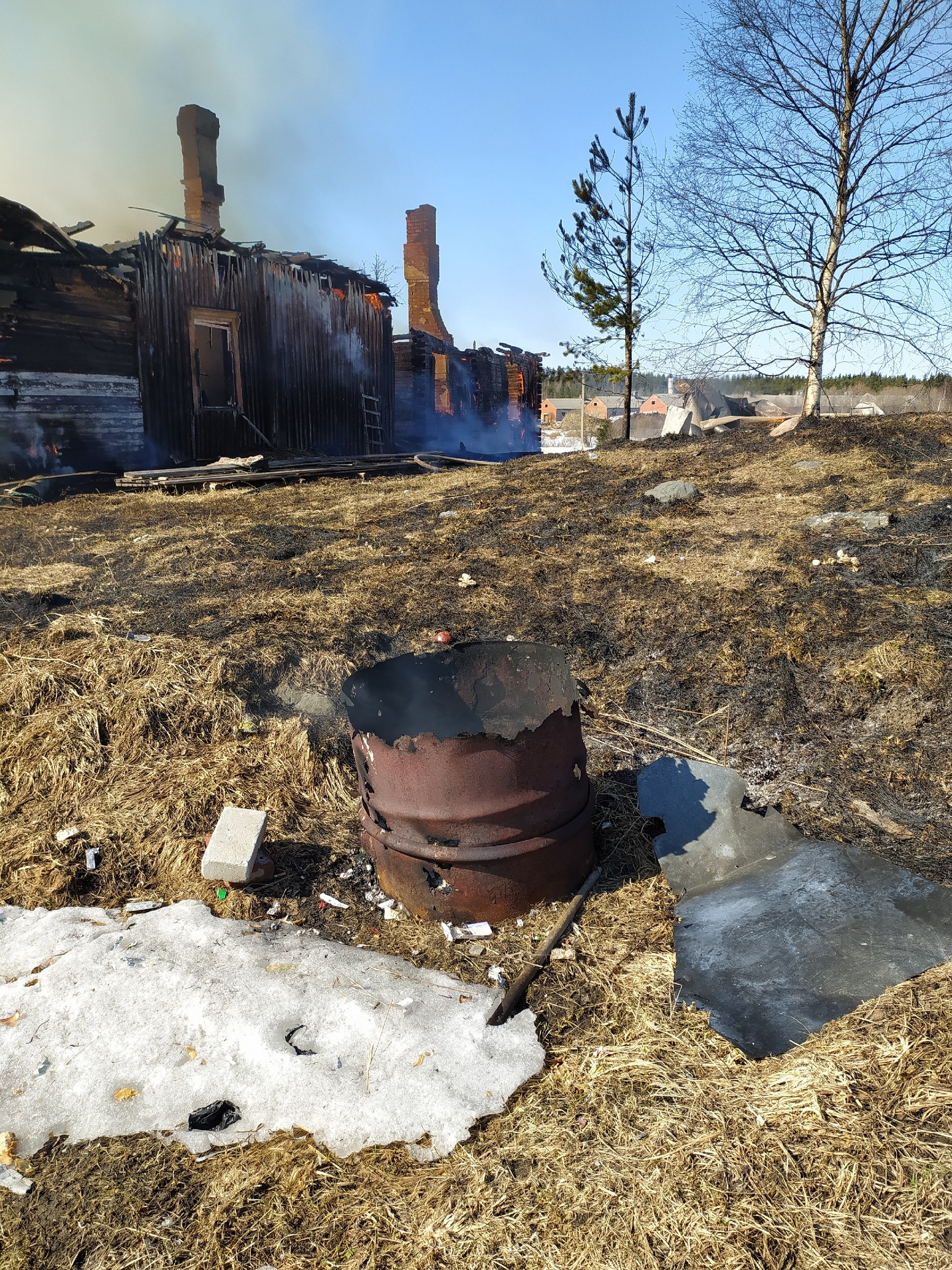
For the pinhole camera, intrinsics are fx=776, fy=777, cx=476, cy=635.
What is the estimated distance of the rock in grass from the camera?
884cm

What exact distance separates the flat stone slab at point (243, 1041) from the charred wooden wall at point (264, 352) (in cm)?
1301

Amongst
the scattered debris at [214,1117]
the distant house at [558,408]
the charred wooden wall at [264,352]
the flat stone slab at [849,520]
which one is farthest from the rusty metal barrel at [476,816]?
the distant house at [558,408]

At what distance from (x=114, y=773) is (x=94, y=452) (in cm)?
1113

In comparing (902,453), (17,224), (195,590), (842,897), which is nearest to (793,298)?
(902,453)

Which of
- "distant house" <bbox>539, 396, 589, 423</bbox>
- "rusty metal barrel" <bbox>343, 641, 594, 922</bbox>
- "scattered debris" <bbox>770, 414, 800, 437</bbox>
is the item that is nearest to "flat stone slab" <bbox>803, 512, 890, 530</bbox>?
"scattered debris" <bbox>770, 414, 800, 437</bbox>

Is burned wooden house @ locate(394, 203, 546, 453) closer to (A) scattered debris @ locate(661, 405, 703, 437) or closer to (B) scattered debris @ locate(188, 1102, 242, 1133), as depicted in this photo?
(A) scattered debris @ locate(661, 405, 703, 437)

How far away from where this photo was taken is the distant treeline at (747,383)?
1869cm

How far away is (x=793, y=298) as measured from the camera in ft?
37.4

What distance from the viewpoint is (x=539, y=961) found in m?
2.82

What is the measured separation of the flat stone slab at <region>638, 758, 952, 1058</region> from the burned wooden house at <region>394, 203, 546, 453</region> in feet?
61.3

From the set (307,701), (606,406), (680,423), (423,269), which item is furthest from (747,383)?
(307,701)

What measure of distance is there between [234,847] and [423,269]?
85.1ft

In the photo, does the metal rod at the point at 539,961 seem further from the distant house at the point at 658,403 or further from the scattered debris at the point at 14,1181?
the distant house at the point at 658,403

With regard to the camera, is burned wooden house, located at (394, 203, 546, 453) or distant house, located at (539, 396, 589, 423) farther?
distant house, located at (539, 396, 589, 423)
